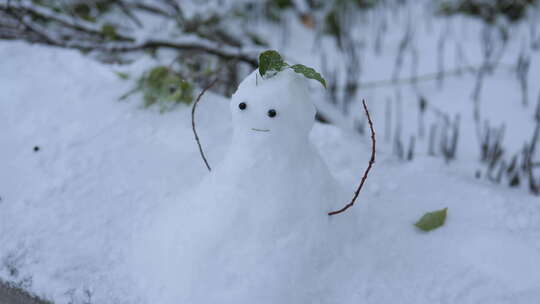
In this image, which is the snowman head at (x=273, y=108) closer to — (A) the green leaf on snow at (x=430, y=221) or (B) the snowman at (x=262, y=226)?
(B) the snowman at (x=262, y=226)

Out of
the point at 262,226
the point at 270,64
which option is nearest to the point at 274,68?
the point at 270,64

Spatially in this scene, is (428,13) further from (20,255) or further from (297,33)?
(20,255)

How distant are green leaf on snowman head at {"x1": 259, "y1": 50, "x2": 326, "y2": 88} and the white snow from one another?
0.25 ft

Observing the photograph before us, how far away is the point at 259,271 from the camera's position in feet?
3.15

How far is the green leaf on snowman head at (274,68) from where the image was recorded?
96 cm

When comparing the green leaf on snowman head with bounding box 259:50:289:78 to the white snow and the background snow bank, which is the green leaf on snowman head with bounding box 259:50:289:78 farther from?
the background snow bank

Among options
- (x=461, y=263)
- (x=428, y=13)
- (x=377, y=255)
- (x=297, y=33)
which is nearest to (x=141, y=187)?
(x=377, y=255)

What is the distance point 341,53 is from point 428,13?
0.98 metres

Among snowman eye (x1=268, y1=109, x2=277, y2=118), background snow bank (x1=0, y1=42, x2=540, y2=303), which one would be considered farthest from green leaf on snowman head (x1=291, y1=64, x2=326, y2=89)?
background snow bank (x1=0, y1=42, x2=540, y2=303)

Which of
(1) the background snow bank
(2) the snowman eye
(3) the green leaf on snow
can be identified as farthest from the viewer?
(3) the green leaf on snow

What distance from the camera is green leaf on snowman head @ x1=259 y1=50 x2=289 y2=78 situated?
0.96 meters

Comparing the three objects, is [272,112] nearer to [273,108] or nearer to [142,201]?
[273,108]

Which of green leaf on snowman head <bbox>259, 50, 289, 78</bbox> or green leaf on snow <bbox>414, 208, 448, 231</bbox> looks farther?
green leaf on snow <bbox>414, 208, 448, 231</bbox>

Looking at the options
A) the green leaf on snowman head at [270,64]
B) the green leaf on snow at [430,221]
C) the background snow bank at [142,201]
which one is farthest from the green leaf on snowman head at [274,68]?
the green leaf on snow at [430,221]
